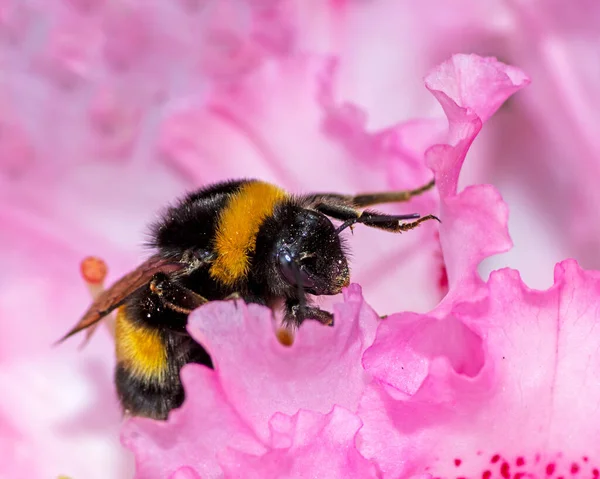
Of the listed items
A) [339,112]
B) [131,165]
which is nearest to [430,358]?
[339,112]

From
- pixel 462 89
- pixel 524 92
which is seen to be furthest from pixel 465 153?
pixel 524 92

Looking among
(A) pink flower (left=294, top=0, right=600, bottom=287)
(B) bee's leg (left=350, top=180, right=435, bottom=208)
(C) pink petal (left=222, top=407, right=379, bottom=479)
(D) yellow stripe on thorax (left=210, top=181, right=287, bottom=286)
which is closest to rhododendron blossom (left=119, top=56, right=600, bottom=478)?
(C) pink petal (left=222, top=407, right=379, bottom=479)

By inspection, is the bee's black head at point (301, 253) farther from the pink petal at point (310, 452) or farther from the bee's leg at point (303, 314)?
the pink petal at point (310, 452)

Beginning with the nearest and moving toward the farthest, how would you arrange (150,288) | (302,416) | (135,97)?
(302,416) → (150,288) → (135,97)

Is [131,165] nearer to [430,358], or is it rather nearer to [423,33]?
Answer: [423,33]

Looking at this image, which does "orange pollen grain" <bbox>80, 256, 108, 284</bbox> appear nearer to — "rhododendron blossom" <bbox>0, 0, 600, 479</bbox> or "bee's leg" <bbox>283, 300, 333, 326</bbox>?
"rhododendron blossom" <bbox>0, 0, 600, 479</bbox>

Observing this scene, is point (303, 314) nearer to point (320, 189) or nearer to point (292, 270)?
point (292, 270)
